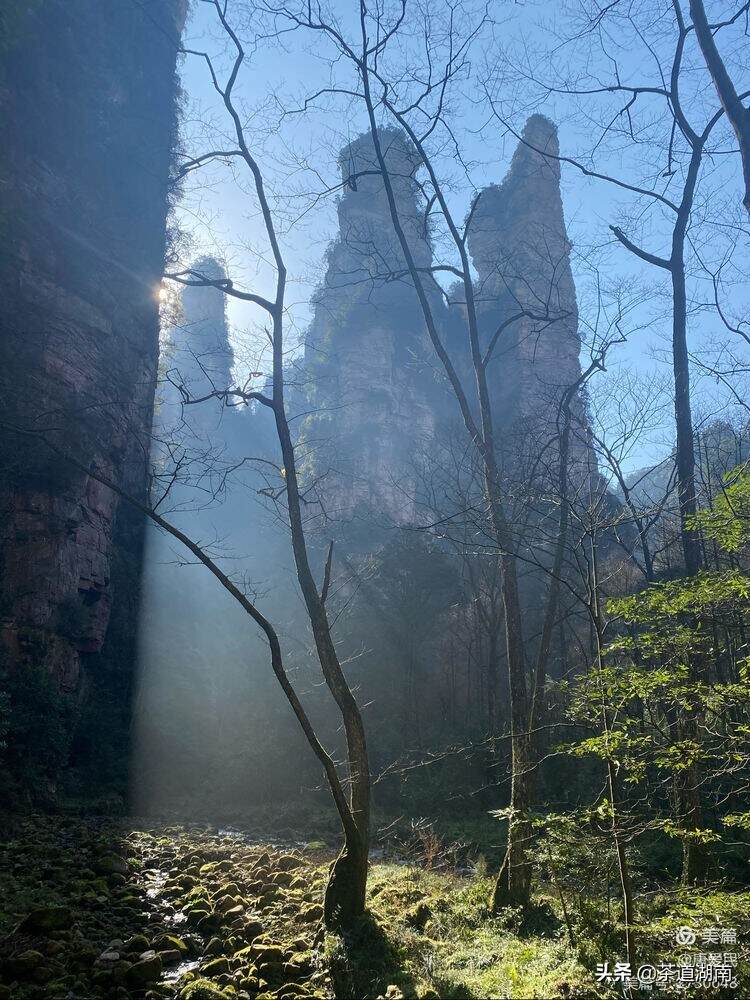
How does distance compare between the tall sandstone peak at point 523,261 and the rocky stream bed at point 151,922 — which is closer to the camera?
the rocky stream bed at point 151,922

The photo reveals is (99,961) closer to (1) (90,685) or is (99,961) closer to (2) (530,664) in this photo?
(1) (90,685)

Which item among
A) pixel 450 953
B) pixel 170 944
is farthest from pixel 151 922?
pixel 450 953

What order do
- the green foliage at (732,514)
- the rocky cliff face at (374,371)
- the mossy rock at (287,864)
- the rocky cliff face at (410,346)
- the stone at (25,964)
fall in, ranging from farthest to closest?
1. the rocky cliff face at (410,346)
2. the rocky cliff face at (374,371)
3. the mossy rock at (287,864)
4. the green foliage at (732,514)
5. the stone at (25,964)

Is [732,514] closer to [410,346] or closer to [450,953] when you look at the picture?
[450,953]

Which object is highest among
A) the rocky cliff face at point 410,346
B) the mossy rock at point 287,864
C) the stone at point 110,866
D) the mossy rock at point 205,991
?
the rocky cliff face at point 410,346

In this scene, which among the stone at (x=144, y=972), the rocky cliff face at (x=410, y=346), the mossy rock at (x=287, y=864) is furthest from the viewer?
the rocky cliff face at (x=410, y=346)

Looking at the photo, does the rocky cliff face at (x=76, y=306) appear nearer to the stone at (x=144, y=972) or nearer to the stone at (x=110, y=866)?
the stone at (x=110, y=866)

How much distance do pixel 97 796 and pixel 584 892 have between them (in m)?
10.4

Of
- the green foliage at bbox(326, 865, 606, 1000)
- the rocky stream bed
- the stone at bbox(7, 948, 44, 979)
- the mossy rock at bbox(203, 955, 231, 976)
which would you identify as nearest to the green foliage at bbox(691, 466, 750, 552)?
the green foliage at bbox(326, 865, 606, 1000)

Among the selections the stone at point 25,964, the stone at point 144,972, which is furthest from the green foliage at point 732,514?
the stone at point 25,964

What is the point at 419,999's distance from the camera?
404cm

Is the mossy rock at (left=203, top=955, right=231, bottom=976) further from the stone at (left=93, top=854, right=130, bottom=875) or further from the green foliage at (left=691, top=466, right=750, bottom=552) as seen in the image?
the green foliage at (left=691, top=466, right=750, bottom=552)

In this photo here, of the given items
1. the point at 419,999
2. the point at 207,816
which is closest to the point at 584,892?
the point at 419,999

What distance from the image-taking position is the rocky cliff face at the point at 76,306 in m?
11.9
